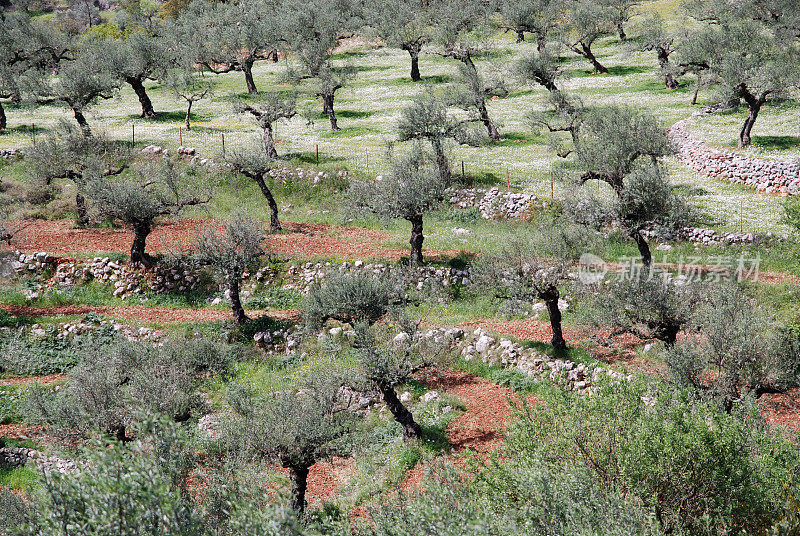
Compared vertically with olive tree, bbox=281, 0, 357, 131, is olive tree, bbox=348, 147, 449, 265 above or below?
below

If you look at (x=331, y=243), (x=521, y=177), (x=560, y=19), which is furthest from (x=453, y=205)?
(x=560, y=19)

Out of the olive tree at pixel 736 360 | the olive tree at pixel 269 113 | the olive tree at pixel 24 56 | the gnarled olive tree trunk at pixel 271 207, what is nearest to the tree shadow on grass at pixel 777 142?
the olive tree at pixel 736 360

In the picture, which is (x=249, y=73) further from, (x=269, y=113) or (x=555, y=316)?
(x=555, y=316)

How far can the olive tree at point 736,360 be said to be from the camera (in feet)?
61.6

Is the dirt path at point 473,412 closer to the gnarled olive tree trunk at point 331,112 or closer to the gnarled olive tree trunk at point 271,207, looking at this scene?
the gnarled olive tree trunk at point 271,207

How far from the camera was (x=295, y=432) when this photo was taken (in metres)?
17.8

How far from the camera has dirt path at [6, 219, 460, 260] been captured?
35594mm

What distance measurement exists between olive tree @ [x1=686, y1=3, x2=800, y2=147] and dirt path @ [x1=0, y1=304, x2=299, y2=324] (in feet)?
105

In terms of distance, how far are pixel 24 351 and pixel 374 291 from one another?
17.1 meters

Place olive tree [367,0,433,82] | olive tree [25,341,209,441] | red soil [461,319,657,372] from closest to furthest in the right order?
1. olive tree [25,341,209,441]
2. red soil [461,319,657,372]
3. olive tree [367,0,433,82]

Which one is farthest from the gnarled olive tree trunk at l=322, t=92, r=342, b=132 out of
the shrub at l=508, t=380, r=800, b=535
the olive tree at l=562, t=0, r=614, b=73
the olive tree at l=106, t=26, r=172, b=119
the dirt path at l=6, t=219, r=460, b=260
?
the shrub at l=508, t=380, r=800, b=535

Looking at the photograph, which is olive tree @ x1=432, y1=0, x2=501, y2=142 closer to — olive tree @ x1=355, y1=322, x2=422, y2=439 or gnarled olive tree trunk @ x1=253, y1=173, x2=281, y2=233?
gnarled olive tree trunk @ x1=253, y1=173, x2=281, y2=233

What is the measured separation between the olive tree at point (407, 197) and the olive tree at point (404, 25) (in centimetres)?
4048

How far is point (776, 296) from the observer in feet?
89.7
